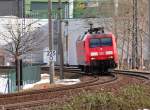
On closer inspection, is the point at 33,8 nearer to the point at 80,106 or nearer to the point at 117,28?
the point at 117,28

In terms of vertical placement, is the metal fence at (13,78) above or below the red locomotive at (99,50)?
below

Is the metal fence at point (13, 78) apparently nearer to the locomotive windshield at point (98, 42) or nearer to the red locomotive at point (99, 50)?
the red locomotive at point (99, 50)

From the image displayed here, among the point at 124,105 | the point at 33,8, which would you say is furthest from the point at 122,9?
the point at 124,105

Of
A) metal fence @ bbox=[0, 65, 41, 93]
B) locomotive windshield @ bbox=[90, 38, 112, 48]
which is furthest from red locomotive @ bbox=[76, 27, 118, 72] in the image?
metal fence @ bbox=[0, 65, 41, 93]

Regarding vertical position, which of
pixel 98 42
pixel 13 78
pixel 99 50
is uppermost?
pixel 98 42

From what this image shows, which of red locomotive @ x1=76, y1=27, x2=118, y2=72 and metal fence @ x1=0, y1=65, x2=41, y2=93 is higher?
red locomotive @ x1=76, y1=27, x2=118, y2=72

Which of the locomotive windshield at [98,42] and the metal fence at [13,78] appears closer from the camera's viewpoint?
the metal fence at [13,78]

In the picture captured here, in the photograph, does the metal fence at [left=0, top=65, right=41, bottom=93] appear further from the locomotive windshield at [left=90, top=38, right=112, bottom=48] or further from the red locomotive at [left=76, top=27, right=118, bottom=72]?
the locomotive windshield at [left=90, top=38, right=112, bottom=48]

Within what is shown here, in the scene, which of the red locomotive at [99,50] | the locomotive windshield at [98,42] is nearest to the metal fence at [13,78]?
the red locomotive at [99,50]

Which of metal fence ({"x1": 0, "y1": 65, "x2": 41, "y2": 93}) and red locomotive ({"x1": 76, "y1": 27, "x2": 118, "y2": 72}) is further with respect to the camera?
red locomotive ({"x1": 76, "y1": 27, "x2": 118, "y2": 72})

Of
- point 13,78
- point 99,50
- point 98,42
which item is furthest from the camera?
point 99,50

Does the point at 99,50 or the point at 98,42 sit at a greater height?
the point at 98,42

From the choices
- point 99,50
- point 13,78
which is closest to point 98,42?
point 99,50

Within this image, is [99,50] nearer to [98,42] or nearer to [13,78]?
[98,42]
